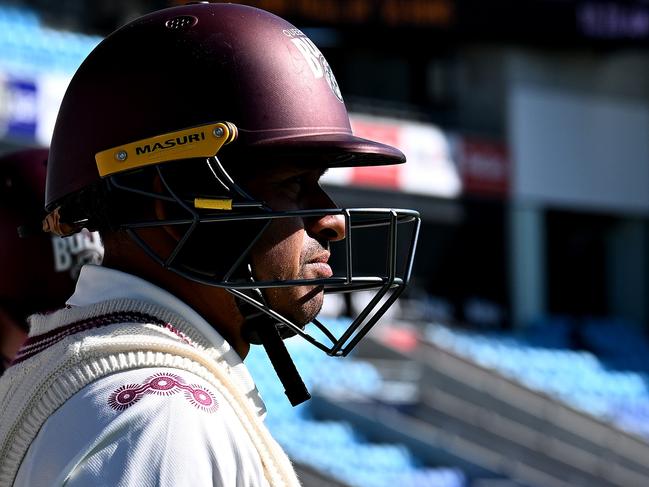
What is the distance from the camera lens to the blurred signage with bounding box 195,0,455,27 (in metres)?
13.0

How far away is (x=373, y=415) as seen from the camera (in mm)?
9961

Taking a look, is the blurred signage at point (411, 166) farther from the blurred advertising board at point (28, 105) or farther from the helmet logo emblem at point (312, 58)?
the helmet logo emblem at point (312, 58)

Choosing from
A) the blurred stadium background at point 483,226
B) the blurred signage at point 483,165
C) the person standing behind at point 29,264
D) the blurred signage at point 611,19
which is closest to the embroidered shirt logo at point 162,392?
the person standing behind at point 29,264

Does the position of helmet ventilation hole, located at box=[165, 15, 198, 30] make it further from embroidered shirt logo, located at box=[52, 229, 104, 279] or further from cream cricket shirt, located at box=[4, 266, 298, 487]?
embroidered shirt logo, located at box=[52, 229, 104, 279]

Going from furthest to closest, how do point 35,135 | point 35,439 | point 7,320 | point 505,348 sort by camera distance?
point 505,348 → point 35,135 → point 7,320 → point 35,439

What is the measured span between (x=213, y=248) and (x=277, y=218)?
8cm

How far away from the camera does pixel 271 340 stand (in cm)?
151

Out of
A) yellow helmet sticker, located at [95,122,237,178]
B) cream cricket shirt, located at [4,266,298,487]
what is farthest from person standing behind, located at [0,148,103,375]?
cream cricket shirt, located at [4,266,298,487]

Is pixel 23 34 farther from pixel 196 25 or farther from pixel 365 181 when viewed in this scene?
pixel 196 25

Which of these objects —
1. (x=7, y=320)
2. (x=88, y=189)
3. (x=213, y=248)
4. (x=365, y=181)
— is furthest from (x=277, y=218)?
(x=365, y=181)

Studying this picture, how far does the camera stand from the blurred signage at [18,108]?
34.2 ft

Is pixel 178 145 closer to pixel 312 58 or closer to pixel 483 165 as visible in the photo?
pixel 312 58

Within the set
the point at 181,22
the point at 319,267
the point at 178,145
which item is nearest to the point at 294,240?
the point at 319,267

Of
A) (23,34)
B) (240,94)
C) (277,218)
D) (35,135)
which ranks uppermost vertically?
(240,94)
